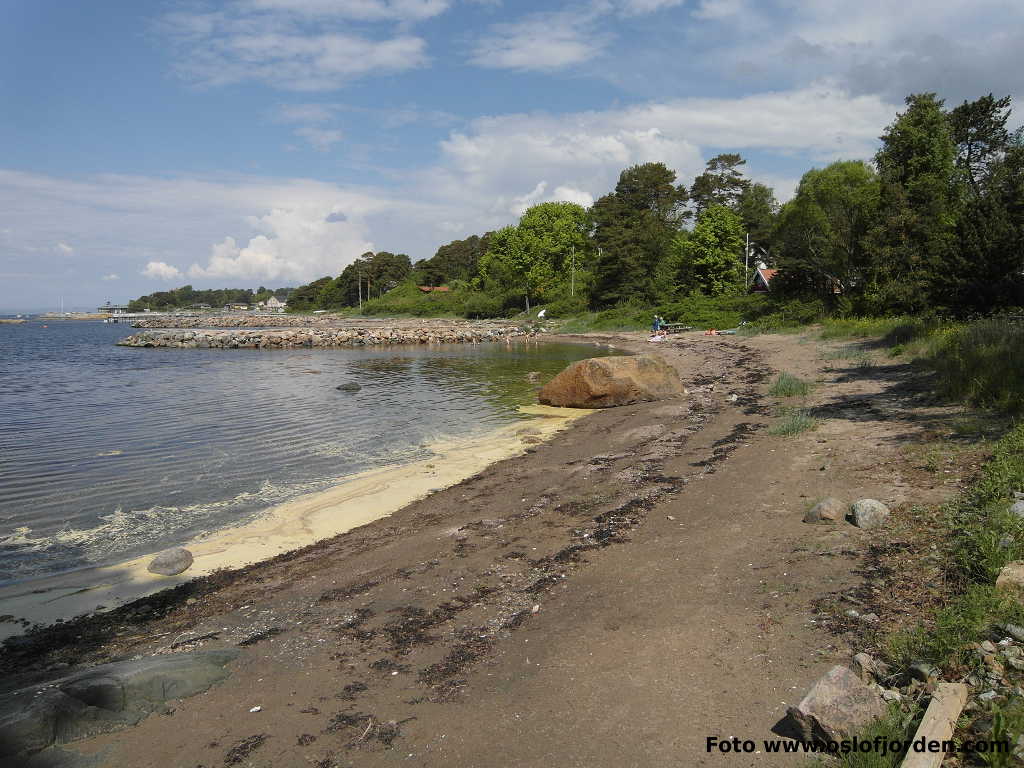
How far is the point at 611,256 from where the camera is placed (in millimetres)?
69375

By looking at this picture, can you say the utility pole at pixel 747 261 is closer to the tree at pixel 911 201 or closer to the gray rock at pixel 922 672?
the tree at pixel 911 201

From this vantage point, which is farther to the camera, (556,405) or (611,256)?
(611,256)

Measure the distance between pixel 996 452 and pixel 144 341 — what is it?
241ft

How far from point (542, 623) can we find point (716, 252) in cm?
6220

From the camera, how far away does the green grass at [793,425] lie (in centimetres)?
1262

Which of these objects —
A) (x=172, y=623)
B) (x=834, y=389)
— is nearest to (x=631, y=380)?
(x=834, y=389)

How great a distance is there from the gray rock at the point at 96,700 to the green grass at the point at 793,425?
11063 mm

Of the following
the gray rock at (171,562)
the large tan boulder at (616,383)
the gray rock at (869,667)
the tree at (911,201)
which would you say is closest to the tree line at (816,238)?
the tree at (911,201)

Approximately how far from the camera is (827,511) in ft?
25.7

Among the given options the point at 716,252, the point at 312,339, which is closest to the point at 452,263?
the point at 312,339

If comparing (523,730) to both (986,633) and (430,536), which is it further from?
(430,536)

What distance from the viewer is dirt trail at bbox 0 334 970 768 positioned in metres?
4.79

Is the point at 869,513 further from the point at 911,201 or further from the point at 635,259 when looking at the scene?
the point at 635,259

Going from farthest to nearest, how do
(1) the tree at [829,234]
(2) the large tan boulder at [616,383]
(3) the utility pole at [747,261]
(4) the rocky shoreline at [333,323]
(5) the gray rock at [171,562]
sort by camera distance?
(4) the rocky shoreline at [333,323] → (3) the utility pole at [747,261] → (1) the tree at [829,234] → (2) the large tan boulder at [616,383] → (5) the gray rock at [171,562]
